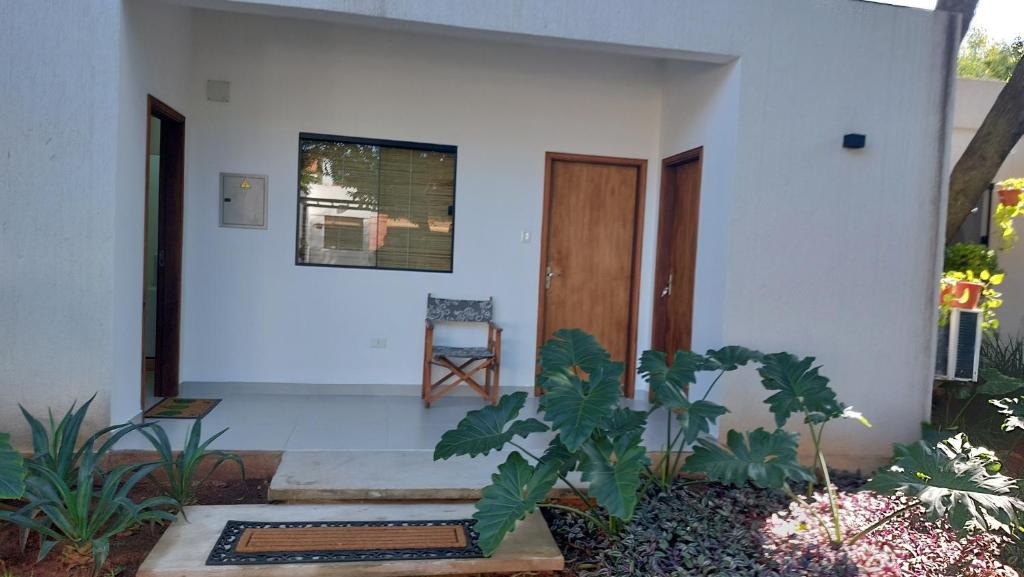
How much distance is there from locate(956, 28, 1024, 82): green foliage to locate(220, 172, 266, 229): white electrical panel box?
11339 mm

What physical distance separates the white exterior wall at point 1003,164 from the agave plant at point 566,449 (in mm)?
5306

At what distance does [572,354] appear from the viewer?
3502 millimetres

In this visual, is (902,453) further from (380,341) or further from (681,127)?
(380,341)

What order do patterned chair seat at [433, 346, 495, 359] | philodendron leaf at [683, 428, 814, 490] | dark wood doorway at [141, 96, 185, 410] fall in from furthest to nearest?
patterned chair seat at [433, 346, 495, 359]
dark wood doorway at [141, 96, 185, 410]
philodendron leaf at [683, 428, 814, 490]

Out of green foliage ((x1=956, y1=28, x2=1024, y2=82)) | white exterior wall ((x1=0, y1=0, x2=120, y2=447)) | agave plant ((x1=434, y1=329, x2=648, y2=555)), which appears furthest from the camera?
green foliage ((x1=956, y1=28, x2=1024, y2=82))

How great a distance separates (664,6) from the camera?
411 cm

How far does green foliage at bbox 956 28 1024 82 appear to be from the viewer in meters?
11.5

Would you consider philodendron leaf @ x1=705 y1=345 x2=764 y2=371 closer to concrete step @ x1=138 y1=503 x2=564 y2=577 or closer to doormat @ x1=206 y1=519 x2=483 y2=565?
concrete step @ x1=138 y1=503 x2=564 y2=577

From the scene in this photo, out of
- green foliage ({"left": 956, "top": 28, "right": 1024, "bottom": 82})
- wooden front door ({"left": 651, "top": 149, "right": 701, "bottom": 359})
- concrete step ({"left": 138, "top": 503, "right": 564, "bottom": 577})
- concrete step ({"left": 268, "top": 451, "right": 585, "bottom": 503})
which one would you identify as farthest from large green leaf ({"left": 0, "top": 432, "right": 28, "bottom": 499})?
green foliage ({"left": 956, "top": 28, "right": 1024, "bottom": 82})

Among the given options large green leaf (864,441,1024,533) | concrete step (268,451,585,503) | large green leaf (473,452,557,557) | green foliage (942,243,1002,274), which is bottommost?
concrete step (268,451,585,503)

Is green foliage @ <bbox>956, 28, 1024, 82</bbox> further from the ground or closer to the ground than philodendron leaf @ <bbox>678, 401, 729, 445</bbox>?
further from the ground

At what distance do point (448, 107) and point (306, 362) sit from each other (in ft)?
7.41

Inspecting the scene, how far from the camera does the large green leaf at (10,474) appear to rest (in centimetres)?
250

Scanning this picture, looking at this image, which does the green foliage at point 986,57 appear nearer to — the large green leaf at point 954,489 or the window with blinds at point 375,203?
the window with blinds at point 375,203
